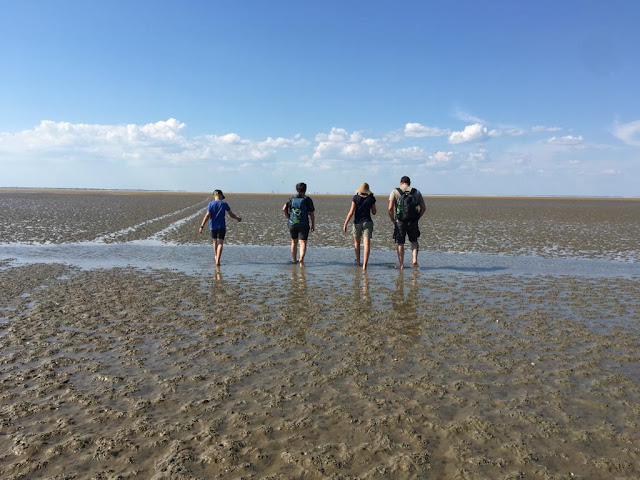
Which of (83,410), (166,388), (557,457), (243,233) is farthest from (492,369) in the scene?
(243,233)

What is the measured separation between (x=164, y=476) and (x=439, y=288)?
7300 mm

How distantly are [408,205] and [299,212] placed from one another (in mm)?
2892

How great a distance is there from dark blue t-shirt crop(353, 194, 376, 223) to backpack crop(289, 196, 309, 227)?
4.53ft

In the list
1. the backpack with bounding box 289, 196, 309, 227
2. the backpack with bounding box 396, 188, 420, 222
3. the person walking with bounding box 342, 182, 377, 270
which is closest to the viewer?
the backpack with bounding box 396, 188, 420, 222

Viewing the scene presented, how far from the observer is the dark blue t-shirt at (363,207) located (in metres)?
11.4

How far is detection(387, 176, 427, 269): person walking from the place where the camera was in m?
10.9

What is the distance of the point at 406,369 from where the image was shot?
4980 mm

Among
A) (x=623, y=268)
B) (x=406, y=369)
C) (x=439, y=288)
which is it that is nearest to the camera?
(x=406, y=369)

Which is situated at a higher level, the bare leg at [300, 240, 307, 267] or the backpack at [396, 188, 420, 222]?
the backpack at [396, 188, 420, 222]

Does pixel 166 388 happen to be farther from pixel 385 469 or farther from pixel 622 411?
pixel 622 411

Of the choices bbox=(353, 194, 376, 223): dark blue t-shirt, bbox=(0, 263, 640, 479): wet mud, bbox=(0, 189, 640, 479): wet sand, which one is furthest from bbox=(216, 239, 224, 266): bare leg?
bbox=(353, 194, 376, 223): dark blue t-shirt

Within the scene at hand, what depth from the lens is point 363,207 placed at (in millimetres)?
11414

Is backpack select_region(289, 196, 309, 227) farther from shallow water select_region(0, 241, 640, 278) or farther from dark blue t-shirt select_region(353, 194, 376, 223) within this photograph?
dark blue t-shirt select_region(353, 194, 376, 223)

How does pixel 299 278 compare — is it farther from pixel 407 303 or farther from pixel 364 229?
pixel 407 303
